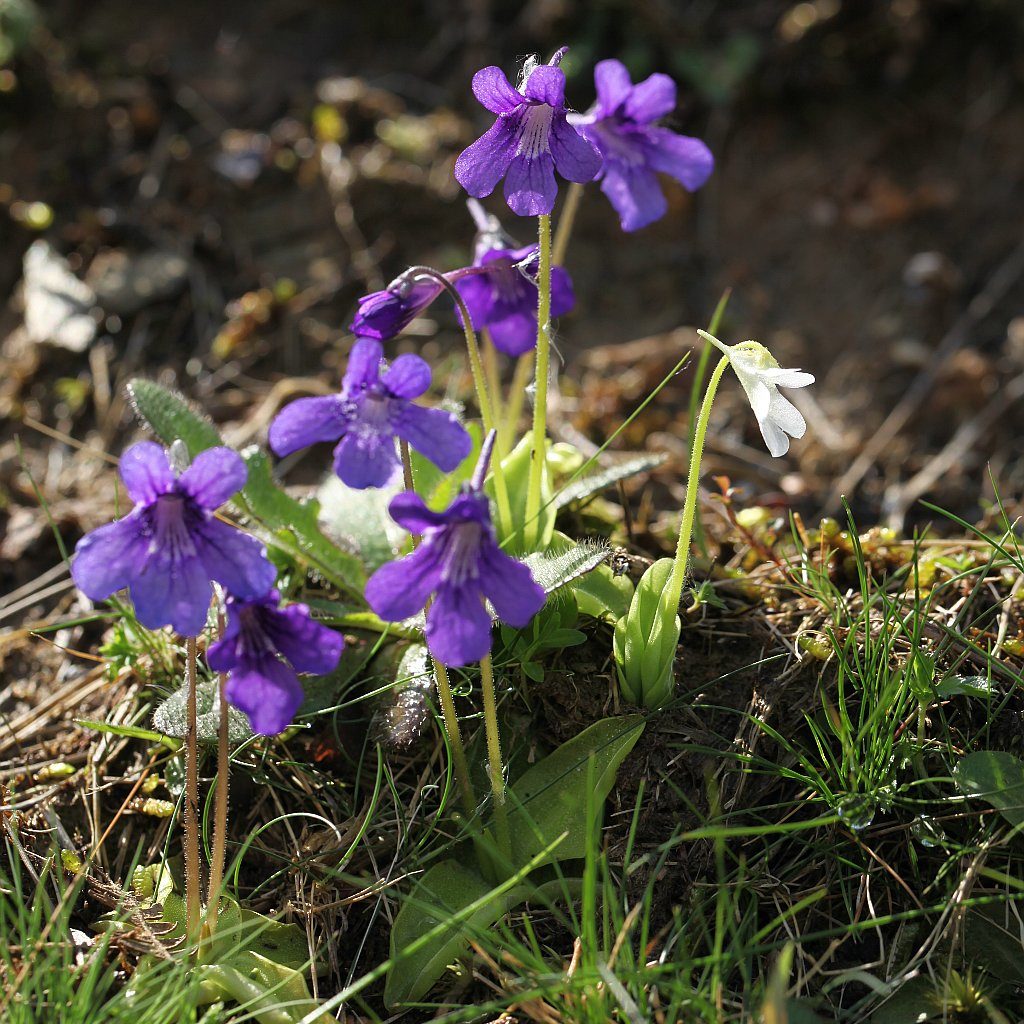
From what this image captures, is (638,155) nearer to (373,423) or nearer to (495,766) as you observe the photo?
(373,423)

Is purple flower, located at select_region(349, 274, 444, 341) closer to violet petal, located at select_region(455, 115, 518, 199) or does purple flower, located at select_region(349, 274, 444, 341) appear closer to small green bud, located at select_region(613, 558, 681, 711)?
violet petal, located at select_region(455, 115, 518, 199)

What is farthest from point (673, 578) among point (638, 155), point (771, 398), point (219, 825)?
point (638, 155)

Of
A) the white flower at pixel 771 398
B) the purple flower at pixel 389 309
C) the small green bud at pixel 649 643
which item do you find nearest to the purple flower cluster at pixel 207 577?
the purple flower at pixel 389 309

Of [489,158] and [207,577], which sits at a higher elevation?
[489,158]

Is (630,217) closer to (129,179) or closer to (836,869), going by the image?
(836,869)

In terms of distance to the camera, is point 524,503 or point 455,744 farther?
point 524,503

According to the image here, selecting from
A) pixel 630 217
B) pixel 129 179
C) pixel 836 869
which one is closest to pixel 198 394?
pixel 129 179
